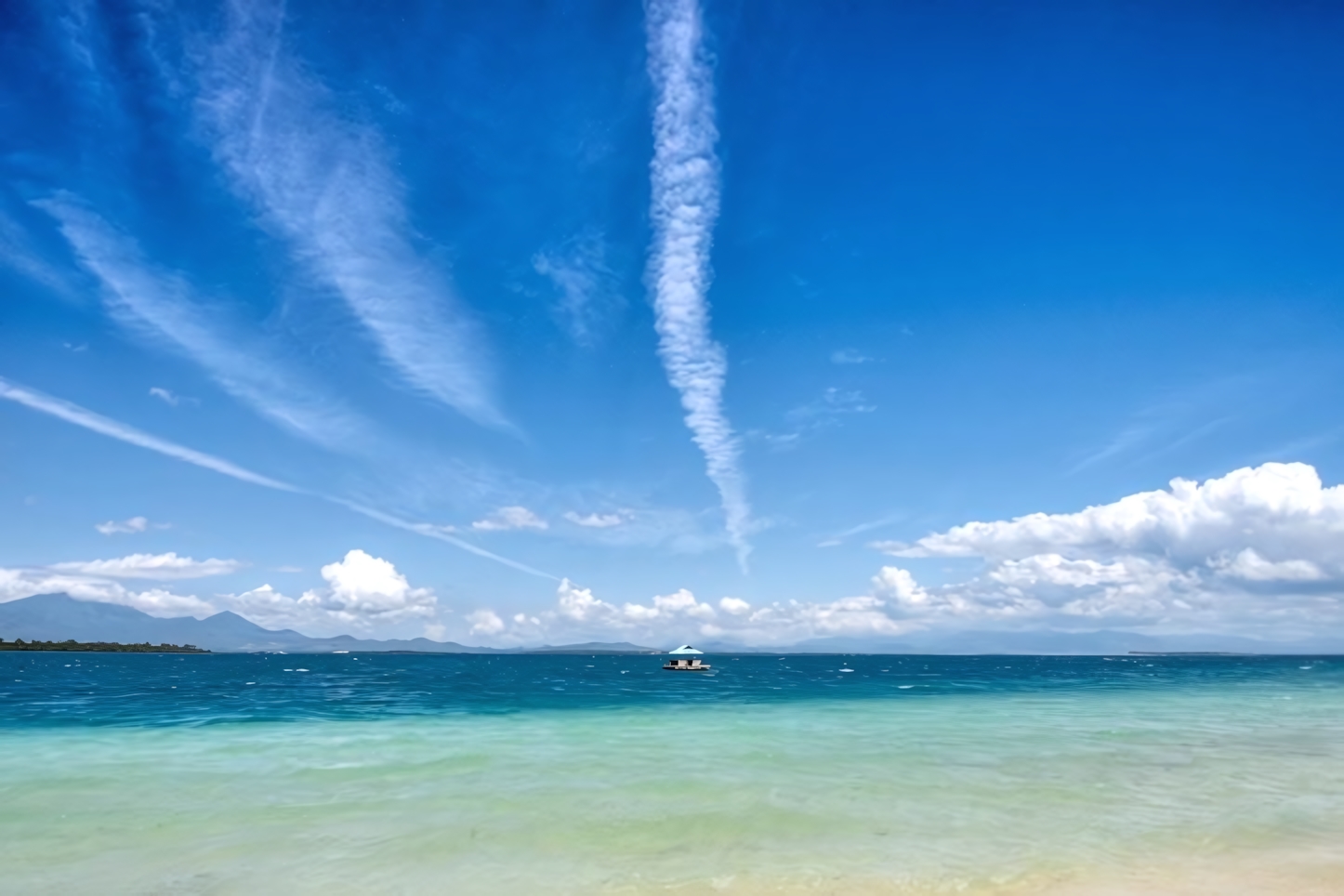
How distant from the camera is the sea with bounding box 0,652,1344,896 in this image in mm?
10656

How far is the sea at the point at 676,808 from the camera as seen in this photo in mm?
10656

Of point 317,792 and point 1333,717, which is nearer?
point 317,792

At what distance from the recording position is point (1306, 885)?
32.4ft

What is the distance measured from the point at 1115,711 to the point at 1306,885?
99.0 feet

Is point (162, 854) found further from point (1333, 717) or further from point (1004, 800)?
point (1333, 717)

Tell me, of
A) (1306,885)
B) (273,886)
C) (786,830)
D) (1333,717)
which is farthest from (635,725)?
(1333,717)

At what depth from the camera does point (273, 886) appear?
10398 mm

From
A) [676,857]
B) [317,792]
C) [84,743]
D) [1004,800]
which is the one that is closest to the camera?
[676,857]

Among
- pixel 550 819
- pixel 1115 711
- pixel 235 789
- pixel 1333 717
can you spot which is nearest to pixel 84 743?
pixel 235 789

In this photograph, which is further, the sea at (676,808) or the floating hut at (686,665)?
the floating hut at (686,665)

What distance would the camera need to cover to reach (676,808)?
1465cm

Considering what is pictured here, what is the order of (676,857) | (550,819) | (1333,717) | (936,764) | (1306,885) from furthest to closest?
(1333,717), (936,764), (550,819), (676,857), (1306,885)

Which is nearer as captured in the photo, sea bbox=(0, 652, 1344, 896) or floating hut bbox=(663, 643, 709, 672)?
sea bbox=(0, 652, 1344, 896)

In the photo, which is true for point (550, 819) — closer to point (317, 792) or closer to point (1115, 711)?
point (317, 792)
